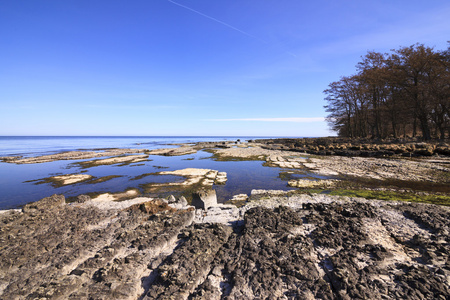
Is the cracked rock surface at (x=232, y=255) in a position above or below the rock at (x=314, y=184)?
above

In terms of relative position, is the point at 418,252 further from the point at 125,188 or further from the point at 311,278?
the point at 125,188

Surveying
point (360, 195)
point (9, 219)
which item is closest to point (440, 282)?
point (360, 195)

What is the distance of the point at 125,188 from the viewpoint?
12367 millimetres

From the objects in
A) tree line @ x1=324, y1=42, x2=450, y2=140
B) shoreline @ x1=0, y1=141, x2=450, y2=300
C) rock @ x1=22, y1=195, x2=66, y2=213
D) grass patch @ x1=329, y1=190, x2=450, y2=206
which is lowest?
grass patch @ x1=329, y1=190, x2=450, y2=206

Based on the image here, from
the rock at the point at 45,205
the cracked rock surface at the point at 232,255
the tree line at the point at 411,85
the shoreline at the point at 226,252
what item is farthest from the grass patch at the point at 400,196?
the tree line at the point at 411,85

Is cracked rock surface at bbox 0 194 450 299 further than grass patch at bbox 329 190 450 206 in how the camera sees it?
No

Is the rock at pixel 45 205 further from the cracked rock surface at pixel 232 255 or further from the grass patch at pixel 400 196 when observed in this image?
the grass patch at pixel 400 196

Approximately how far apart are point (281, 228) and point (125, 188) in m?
11.2

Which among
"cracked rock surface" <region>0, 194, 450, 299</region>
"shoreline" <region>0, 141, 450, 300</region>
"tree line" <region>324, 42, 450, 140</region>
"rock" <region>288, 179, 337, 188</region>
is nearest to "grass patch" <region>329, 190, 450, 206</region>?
"shoreline" <region>0, 141, 450, 300</region>

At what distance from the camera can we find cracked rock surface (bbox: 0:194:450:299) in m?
3.26

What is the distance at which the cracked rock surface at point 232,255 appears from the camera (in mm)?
3256

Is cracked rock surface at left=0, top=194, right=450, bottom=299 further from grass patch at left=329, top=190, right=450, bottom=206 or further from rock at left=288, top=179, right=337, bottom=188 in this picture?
rock at left=288, top=179, right=337, bottom=188

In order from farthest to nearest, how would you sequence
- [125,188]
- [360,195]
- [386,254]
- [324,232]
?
[125,188]
[360,195]
[324,232]
[386,254]

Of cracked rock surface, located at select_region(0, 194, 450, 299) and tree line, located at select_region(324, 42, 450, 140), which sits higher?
tree line, located at select_region(324, 42, 450, 140)
